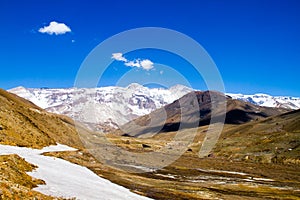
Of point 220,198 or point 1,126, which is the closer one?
point 220,198

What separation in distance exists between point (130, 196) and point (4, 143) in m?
35.0

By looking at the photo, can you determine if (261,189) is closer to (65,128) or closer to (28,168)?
(28,168)

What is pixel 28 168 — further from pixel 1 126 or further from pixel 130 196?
pixel 1 126

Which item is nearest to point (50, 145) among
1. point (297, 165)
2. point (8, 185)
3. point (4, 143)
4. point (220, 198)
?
point (4, 143)

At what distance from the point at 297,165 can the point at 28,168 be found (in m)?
164

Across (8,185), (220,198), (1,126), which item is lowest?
(220,198)

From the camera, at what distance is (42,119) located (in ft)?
410

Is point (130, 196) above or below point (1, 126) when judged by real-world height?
below

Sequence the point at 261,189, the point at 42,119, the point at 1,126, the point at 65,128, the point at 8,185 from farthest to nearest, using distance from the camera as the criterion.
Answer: the point at 65,128 → the point at 42,119 → the point at 261,189 → the point at 1,126 → the point at 8,185

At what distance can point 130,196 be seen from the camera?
4431cm

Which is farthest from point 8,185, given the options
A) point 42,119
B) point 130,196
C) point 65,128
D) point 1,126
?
point 65,128

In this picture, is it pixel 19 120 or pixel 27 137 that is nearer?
pixel 27 137

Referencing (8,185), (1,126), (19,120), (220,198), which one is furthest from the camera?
(19,120)

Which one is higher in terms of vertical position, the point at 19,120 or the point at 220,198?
the point at 19,120
